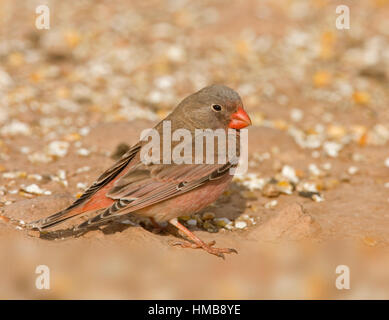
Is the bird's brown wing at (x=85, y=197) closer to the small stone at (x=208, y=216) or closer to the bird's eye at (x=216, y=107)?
the bird's eye at (x=216, y=107)

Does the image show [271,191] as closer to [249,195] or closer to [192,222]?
[249,195]

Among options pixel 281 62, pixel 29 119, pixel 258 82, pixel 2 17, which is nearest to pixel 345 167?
pixel 258 82

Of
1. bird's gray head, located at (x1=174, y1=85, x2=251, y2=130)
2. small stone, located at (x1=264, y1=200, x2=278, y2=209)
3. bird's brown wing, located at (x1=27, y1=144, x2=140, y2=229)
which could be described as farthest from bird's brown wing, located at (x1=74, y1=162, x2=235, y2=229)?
small stone, located at (x1=264, y1=200, x2=278, y2=209)

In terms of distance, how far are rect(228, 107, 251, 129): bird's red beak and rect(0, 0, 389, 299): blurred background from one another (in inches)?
31.0

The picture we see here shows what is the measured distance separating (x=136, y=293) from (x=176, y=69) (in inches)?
199

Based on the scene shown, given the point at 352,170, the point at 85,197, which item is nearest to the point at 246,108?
the point at 352,170

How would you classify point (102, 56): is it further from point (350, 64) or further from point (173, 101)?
point (350, 64)

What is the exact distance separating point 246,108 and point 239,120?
7.92 ft

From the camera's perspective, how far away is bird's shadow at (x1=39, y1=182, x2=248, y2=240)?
4.64m

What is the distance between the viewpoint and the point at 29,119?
7.07 meters

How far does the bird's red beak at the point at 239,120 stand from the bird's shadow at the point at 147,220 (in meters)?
0.78

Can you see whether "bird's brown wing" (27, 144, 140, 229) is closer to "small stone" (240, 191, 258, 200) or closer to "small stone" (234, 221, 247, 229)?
"small stone" (234, 221, 247, 229)

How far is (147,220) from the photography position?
206 inches

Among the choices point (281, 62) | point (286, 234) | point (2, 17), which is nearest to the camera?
point (286, 234)
